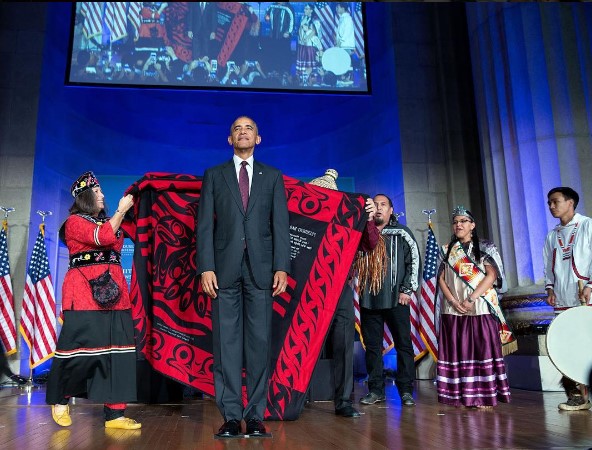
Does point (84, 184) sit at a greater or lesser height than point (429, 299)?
greater

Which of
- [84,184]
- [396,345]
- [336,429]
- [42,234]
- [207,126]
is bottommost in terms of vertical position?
[336,429]

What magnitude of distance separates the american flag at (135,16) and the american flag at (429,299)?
5401 mm

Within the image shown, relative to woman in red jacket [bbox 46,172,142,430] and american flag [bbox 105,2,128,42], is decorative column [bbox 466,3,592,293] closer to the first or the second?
woman in red jacket [bbox 46,172,142,430]

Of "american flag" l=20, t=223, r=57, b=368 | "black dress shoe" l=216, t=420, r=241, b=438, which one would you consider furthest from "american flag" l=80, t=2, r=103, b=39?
"black dress shoe" l=216, t=420, r=241, b=438

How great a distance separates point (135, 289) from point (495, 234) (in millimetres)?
5035

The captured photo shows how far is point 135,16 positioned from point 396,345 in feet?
23.2

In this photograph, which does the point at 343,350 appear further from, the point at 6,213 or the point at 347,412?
the point at 6,213

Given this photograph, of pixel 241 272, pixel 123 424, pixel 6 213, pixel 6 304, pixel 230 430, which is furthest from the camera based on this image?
pixel 6 213

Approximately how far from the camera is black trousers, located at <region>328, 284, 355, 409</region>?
356cm

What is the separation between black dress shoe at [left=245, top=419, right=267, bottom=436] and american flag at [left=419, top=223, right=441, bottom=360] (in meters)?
5.06

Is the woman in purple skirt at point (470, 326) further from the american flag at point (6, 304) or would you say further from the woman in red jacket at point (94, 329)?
the american flag at point (6, 304)

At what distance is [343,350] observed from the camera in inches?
141

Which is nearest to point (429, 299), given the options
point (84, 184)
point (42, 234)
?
point (42, 234)

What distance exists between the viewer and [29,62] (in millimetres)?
8695
